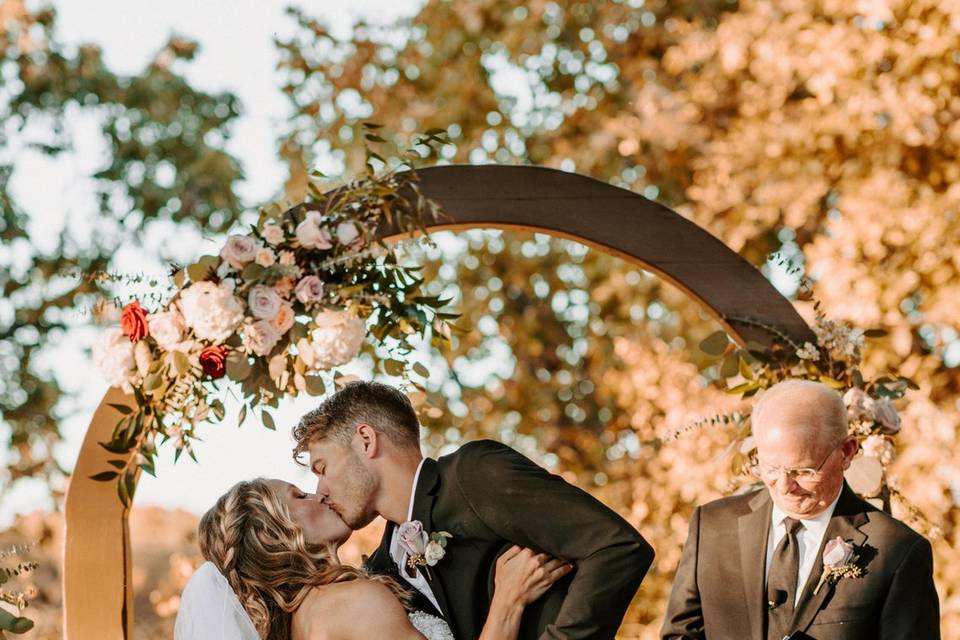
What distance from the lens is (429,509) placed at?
11.8ft

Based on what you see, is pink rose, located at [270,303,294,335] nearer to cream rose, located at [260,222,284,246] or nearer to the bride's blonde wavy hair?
cream rose, located at [260,222,284,246]

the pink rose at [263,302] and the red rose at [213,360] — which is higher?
the pink rose at [263,302]

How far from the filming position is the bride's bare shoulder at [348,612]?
11.4 ft

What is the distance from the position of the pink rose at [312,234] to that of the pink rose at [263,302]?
0.19m

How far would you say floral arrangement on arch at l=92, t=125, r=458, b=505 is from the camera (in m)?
3.92

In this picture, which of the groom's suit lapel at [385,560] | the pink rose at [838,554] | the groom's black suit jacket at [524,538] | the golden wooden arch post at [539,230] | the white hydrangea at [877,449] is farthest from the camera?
the white hydrangea at [877,449]

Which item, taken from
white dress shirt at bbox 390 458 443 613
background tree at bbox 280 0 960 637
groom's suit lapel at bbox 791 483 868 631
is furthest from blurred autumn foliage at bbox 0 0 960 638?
white dress shirt at bbox 390 458 443 613

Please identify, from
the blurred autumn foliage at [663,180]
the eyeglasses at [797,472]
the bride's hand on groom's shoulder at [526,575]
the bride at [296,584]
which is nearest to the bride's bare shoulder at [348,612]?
the bride at [296,584]

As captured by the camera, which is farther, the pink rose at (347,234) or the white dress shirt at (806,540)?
the pink rose at (347,234)

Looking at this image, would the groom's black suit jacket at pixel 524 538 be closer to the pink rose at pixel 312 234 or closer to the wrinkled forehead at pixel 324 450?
the wrinkled forehead at pixel 324 450

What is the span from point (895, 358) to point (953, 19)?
6.22 feet

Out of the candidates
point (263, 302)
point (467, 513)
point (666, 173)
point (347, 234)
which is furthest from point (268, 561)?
point (666, 173)

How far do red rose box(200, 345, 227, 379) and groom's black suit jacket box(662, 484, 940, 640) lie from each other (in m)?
1.55

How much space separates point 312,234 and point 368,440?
695mm
